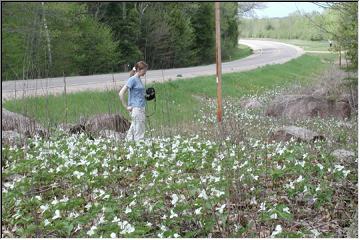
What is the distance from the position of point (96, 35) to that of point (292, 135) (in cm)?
2002

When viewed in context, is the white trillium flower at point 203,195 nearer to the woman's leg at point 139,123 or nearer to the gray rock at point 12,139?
the woman's leg at point 139,123

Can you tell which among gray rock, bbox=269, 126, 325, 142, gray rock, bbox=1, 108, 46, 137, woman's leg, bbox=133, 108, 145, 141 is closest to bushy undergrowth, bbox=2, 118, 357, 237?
woman's leg, bbox=133, 108, 145, 141

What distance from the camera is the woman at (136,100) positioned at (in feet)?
30.8

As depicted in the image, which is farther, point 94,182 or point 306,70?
point 306,70

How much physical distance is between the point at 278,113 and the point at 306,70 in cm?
2540

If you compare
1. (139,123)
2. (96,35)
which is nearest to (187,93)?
(96,35)

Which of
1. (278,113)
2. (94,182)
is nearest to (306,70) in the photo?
(278,113)

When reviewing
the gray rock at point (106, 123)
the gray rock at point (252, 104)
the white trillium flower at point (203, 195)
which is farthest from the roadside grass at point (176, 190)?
the gray rock at point (252, 104)

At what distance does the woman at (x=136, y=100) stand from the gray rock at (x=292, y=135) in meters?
2.55

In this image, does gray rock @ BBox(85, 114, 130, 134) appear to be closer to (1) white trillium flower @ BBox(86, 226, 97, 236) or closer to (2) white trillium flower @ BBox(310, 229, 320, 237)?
(1) white trillium flower @ BBox(86, 226, 97, 236)

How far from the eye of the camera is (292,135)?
996 cm

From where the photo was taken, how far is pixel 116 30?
31219 mm

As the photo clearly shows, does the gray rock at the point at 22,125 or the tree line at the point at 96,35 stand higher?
the tree line at the point at 96,35

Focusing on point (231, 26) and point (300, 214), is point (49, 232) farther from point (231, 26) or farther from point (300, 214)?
point (231, 26)
